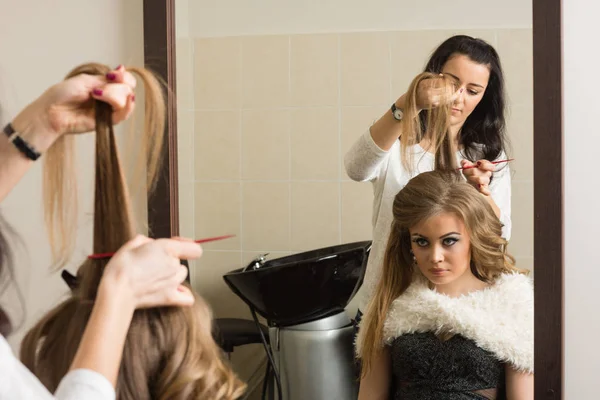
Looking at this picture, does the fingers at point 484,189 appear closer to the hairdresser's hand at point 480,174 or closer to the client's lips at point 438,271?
the hairdresser's hand at point 480,174

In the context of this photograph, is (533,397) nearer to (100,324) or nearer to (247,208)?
(247,208)

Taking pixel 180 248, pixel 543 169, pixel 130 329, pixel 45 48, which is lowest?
pixel 130 329

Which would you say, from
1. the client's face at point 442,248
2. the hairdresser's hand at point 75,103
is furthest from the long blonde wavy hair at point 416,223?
the hairdresser's hand at point 75,103

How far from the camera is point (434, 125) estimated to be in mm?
1180

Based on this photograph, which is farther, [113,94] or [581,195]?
[581,195]

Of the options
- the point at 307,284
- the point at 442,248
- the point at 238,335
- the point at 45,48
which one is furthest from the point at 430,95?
the point at 45,48

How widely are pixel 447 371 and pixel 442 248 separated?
201 mm

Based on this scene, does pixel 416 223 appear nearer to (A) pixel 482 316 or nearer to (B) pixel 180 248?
(A) pixel 482 316

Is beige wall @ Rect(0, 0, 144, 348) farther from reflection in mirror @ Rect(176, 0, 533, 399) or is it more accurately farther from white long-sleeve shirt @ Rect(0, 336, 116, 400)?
white long-sleeve shirt @ Rect(0, 336, 116, 400)

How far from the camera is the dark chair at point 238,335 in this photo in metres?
1.20

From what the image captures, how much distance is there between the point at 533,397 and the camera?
120 centimetres

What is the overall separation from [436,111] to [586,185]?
0.30m

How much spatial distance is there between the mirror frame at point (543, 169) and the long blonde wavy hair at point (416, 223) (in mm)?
67

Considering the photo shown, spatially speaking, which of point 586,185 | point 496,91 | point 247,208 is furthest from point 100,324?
point 586,185
